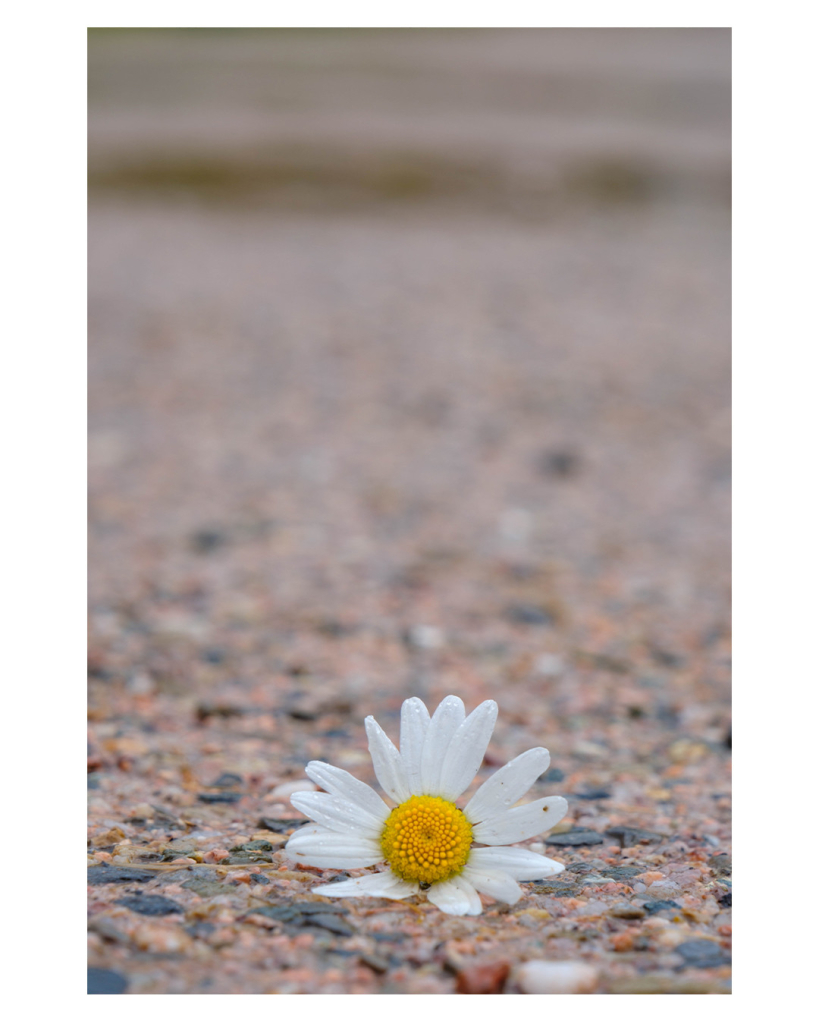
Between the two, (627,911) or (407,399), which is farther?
(407,399)

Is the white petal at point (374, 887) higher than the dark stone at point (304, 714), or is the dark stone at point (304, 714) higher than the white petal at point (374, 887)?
the dark stone at point (304, 714)

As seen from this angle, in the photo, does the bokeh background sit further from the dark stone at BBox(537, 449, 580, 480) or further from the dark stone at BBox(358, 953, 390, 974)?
the dark stone at BBox(358, 953, 390, 974)

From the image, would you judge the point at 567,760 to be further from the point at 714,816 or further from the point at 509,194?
the point at 509,194

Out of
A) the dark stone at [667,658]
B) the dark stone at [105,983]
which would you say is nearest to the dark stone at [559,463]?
the dark stone at [667,658]

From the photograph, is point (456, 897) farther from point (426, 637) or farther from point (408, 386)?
point (408, 386)

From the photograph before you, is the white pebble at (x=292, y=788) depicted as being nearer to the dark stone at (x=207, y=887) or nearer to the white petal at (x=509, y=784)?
the dark stone at (x=207, y=887)

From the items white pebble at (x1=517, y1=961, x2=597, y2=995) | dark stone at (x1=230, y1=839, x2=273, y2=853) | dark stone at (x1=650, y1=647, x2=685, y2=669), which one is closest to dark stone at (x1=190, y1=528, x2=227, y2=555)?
dark stone at (x1=650, y1=647, x2=685, y2=669)

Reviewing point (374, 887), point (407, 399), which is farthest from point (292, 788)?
point (407, 399)
